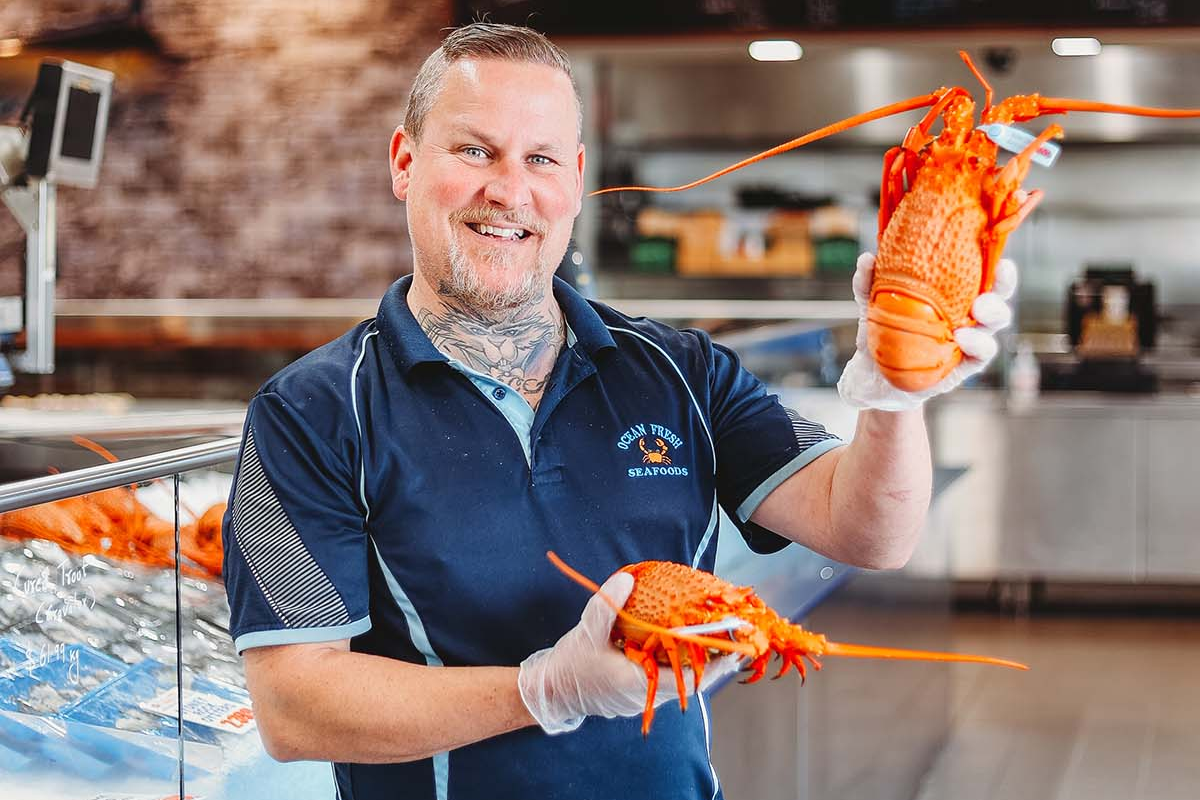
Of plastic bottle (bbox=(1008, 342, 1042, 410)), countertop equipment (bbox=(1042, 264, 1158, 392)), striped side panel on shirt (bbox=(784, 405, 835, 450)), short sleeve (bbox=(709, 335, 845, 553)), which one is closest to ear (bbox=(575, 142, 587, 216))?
short sleeve (bbox=(709, 335, 845, 553))

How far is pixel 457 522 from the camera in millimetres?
1425

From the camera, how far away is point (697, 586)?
4.14ft

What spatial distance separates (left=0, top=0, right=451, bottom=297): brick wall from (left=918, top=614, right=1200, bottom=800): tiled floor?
328cm

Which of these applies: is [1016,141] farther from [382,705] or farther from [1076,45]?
[1076,45]

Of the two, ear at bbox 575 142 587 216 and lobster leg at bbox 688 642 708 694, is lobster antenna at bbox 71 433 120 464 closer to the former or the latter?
ear at bbox 575 142 587 216

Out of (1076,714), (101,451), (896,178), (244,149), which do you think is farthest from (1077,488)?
(896,178)

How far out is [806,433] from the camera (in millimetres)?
1599

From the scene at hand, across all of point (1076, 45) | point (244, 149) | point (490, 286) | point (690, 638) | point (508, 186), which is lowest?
point (690, 638)

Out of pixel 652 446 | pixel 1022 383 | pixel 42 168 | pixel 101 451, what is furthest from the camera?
pixel 1022 383

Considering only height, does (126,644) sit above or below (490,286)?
below

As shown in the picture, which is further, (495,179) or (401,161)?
(401,161)

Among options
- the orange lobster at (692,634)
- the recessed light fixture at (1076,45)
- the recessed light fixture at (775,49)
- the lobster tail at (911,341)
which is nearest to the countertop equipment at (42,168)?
the orange lobster at (692,634)

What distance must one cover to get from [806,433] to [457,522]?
0.43m

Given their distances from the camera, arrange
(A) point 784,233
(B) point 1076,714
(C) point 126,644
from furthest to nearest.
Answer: (A) point 784,233 → (B) point 1076,714 → (C) point 126,644
